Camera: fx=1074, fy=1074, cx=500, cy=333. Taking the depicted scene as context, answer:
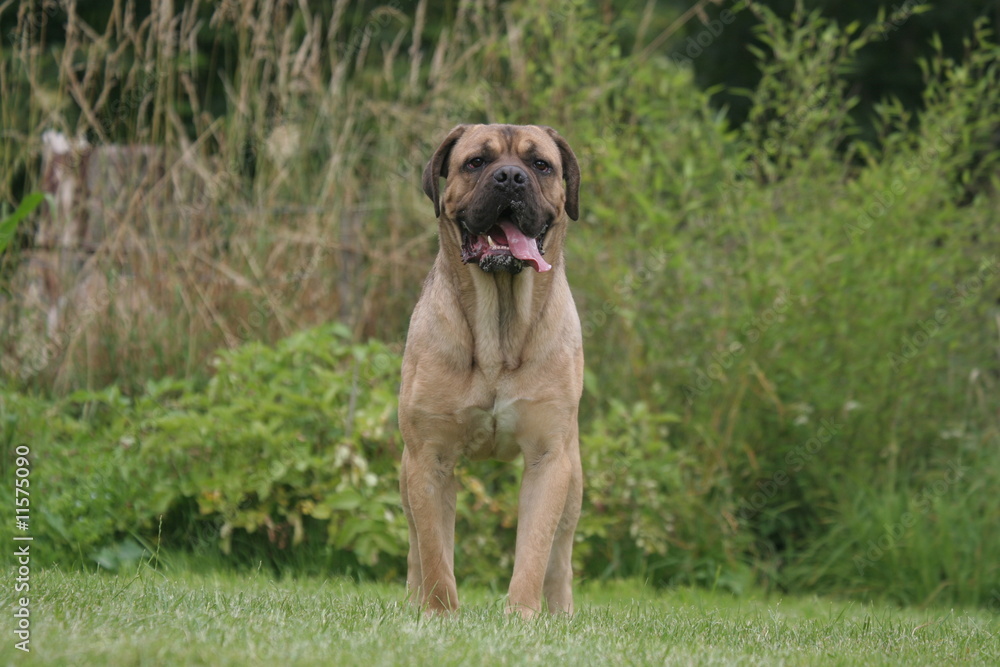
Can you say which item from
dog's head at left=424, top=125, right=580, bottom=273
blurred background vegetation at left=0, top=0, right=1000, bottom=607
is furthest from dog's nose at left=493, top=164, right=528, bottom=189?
blurred background vegetation at left=0, top=0, right=1000, bottom=607

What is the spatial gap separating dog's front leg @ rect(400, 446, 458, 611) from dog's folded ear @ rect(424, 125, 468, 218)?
111 cm

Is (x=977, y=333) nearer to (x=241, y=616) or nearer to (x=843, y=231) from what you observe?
(x=843, y=231)

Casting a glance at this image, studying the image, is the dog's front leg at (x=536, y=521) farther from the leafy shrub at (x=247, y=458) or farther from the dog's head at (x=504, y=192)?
the leafy shrub at (x=247, y=458)

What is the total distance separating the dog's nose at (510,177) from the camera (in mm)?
4242

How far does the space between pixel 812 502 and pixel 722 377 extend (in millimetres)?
1039

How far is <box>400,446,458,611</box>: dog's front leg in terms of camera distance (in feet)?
13.8

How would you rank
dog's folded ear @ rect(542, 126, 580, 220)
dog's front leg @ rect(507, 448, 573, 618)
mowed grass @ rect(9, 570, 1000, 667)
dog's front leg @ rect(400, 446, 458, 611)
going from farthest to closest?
dog's folded ear @ rect(542, 126, 580, 220) → dog's front leg @ rect(400, 446, 458, 611) → dog's front leg @ rect(507, 448, 573, 618) → mowed grass @ rect(9, 570, 1000, 667)

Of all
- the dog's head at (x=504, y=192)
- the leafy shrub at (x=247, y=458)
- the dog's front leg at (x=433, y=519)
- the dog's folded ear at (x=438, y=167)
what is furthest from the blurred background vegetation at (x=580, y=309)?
the dog's head at (x=504, y=192)

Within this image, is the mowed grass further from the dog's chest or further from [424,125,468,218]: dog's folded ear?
[424,125,468,218]: dog's folded ear

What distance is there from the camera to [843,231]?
279 inches

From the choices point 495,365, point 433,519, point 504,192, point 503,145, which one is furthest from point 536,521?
point 503,145

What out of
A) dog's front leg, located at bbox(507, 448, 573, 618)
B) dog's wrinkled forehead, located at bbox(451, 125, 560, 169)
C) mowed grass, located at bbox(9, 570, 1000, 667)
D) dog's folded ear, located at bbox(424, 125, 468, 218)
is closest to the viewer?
mowed grass, located at bbox(9, 570, 1000, 667)

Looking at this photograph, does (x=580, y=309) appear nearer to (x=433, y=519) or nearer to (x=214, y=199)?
(x=214, y=199)

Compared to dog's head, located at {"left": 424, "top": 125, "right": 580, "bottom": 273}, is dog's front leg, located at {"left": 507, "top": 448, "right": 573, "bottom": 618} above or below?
below
